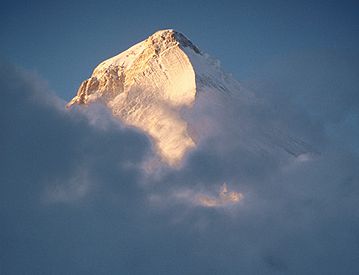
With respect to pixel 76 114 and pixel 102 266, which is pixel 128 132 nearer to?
pixel 76 114

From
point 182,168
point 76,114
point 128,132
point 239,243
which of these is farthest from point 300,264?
point 76,114

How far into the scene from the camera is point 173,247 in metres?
164

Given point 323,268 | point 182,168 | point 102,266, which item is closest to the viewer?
point 102,266

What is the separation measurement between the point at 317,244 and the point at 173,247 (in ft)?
134

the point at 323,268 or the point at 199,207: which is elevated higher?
the point at 199,207

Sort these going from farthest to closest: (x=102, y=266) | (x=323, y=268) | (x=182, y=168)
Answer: (x=182, y=168) → (x=323, y=268) → (x=102, y=266)

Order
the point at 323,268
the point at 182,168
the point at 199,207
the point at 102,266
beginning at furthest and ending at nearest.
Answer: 1. the point at 182,168
2. the point at 199,207
3. the point at 323,268
4. the point at 102,266

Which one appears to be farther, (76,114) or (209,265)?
(76,114)

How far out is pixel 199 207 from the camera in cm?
18050

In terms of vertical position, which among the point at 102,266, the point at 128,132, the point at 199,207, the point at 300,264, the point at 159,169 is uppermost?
the point at 128,132

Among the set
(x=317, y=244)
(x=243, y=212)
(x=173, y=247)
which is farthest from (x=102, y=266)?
(x=317, y=244)

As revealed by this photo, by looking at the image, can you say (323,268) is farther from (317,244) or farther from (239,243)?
(239,243)

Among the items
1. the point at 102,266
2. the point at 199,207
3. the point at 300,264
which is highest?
the point at 199,207

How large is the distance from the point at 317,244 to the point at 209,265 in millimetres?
33792
